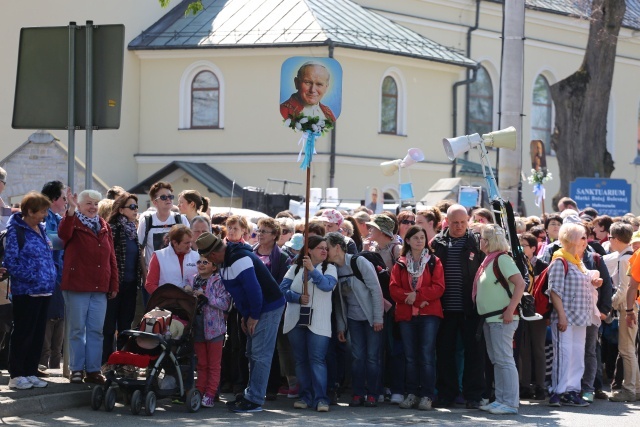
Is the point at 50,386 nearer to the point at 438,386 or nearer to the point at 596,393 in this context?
the point at 438,386

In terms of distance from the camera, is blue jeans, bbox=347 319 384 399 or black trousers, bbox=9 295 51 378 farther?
blue jeans, bbox=347 319 384 399

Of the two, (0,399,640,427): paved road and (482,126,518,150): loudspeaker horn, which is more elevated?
(482,126,518,150): loudspeaker horn

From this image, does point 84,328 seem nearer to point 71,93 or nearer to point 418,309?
point 71,93

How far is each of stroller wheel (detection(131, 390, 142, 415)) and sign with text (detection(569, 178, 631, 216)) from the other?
15656 mm

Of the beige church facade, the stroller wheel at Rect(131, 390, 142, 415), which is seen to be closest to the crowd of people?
the stroller wheel at Rect(131, 390, 142, 415)

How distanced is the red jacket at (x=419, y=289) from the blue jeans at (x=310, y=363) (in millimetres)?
800

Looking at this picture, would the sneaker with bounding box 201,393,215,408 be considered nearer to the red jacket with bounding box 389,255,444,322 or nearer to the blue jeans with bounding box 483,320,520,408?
the red jacket with bounding box 389,255,444,322

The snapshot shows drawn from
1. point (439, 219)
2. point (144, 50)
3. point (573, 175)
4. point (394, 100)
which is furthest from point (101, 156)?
point (439, 219)

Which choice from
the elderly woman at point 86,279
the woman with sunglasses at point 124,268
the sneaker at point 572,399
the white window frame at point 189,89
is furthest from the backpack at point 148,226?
A: the white window frame at point 189,89

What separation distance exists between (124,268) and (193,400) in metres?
1.76

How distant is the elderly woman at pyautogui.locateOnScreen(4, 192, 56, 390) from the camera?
477 inches

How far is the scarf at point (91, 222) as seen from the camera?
12.6 metres

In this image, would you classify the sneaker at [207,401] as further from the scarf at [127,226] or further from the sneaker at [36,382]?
the scarf at [127,226]

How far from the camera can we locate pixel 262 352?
1280 centimetres
